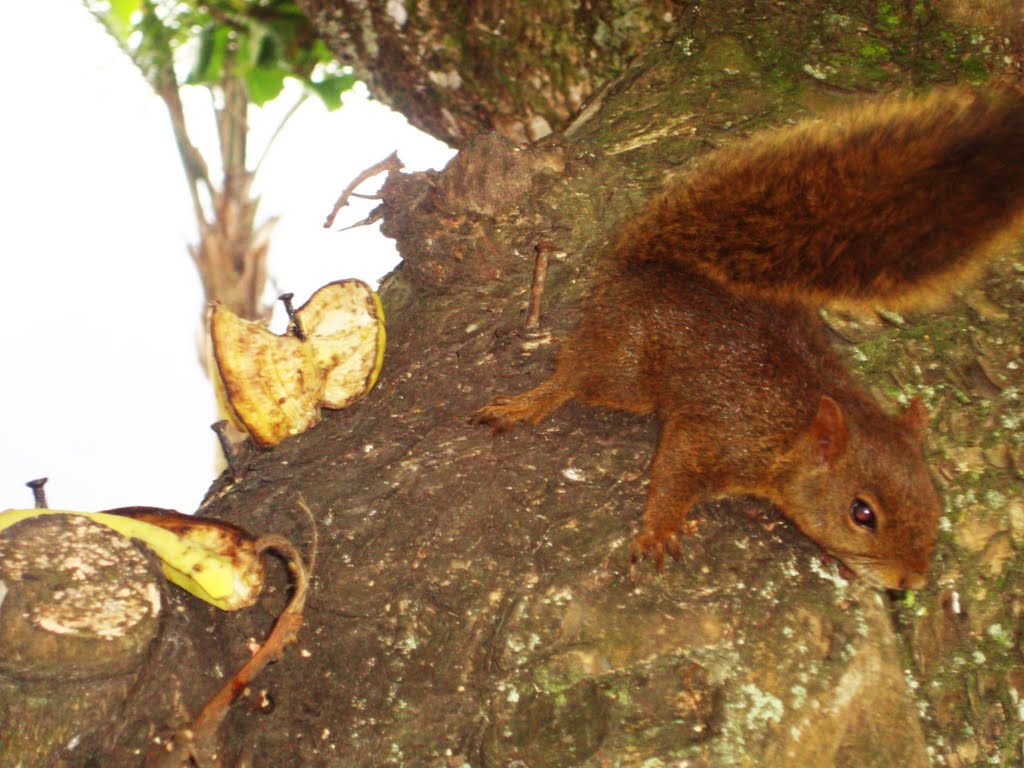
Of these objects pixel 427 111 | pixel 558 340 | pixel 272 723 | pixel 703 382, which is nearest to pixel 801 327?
pixel 703 382

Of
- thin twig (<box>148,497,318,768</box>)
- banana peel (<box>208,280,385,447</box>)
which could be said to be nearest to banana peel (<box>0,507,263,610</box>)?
thin twig (<box>148,497,318,768</box>)

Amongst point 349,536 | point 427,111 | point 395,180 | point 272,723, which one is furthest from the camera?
point 427,111

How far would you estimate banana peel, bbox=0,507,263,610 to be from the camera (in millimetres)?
1147

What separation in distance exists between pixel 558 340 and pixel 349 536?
0.50 metres

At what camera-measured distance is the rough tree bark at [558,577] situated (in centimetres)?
109

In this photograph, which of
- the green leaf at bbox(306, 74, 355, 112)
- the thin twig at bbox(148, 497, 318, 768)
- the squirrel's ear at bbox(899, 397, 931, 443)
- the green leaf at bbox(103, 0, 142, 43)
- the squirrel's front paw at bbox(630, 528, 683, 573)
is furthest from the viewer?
the green leaf at bbox(306, 74, 355, 112)

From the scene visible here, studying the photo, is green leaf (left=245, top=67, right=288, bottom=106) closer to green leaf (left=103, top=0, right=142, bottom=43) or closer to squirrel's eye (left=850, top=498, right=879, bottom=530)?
green leaf (left=103, top=0, right=142, bottom=43)

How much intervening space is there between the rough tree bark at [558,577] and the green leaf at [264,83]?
2677mm

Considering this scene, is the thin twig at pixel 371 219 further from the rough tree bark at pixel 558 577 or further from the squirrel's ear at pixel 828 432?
the squirrel's ear at pixel 828 432

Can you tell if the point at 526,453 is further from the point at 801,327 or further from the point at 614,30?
the point at 614,30

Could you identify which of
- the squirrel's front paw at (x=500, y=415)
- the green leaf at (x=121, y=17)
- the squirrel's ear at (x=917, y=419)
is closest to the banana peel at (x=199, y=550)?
the squirrel's front paw at (x=500, y=415)

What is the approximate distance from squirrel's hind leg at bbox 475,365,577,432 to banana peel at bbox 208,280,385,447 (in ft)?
0.74

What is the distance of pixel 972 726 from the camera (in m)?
1.14

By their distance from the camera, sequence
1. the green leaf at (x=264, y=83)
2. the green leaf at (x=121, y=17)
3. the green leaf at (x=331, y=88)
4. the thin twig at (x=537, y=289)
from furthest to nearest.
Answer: the green leaf at (x=331, y=88) < the green leaf at (x=264, y=83) < the green leaf at (x=121, y=17) < the thin twig at (x=537, y=289)
